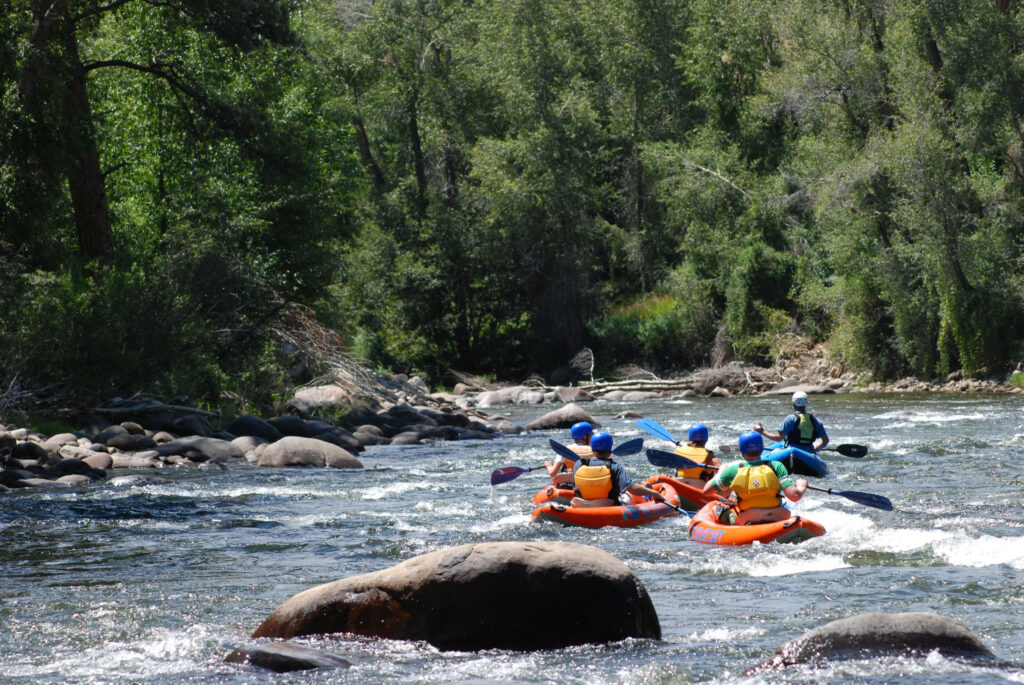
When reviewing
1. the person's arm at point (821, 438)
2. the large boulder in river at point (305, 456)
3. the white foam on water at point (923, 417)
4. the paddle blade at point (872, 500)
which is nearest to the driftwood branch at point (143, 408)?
the large boulder in river at point (305, 456)

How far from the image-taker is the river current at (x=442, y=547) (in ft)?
18.4

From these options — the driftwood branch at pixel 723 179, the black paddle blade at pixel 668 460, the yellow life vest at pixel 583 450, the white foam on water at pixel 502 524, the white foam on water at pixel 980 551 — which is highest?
the driftwood branch at pixel 723 179

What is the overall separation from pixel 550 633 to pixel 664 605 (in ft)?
4.33

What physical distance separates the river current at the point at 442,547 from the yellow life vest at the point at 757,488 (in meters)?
0.56

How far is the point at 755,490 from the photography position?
30.6ft

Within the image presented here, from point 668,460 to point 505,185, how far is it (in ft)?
78.7

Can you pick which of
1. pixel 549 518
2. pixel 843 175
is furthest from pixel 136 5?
pixel 843 175

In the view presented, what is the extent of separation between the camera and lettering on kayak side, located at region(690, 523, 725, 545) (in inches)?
359

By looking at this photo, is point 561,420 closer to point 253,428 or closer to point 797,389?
point 253,428

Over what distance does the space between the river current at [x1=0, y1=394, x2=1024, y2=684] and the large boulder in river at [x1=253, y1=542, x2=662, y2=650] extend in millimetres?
78

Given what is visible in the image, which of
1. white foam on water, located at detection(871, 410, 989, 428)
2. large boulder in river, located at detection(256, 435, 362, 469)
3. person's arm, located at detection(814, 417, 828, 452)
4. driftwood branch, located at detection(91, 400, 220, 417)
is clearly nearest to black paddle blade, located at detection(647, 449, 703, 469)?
person's arm, located at detection(814, 417, 828, 452)

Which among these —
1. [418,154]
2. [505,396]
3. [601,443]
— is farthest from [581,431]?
[418,154]

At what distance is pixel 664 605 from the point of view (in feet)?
23.0

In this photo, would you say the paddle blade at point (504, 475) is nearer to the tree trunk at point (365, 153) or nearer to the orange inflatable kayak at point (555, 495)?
the orange inflatable kayak at point (555, 495)
